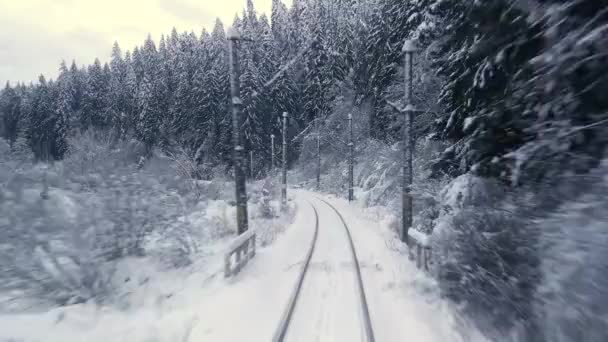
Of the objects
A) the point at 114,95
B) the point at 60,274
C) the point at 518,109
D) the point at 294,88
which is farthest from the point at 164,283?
the point at 114,95

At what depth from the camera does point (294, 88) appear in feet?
189

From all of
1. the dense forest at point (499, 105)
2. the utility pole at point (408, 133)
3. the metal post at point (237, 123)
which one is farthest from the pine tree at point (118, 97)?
the utility pole at point (408, 133)

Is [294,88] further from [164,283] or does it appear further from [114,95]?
[164,283]

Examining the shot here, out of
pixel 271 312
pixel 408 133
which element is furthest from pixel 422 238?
pixel 271 312

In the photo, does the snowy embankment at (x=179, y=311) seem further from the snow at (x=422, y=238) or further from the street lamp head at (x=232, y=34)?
the street lamp head at (x=232, y=34)

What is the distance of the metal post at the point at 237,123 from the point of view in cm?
932

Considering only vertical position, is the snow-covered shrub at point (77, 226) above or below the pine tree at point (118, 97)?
below

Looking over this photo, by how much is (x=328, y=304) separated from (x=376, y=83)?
29.9 meters

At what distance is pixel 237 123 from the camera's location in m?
9.56

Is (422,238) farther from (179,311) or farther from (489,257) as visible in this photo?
(179,311)

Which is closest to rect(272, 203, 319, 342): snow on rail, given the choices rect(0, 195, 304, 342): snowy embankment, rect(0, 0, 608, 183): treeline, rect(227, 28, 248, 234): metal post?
rect(0, 195, 304, 342): snowy embankment

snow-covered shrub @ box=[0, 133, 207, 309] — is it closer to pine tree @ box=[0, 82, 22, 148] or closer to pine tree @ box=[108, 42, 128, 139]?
pine tree @ box=[108, 42, 128, 139]

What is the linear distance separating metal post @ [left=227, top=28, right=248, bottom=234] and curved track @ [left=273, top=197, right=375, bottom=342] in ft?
7.87

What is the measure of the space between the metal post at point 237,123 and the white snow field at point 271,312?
1.56 m
